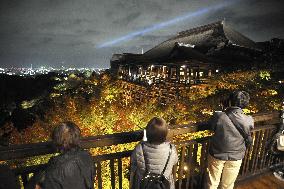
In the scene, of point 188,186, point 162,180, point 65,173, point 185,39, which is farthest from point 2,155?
point 185,39

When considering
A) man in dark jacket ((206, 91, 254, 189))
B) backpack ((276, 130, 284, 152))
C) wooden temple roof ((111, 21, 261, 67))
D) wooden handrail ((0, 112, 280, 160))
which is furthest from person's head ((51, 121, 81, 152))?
wooden temple roof ((111, 21, 261, 67))

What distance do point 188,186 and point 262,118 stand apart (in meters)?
1.81

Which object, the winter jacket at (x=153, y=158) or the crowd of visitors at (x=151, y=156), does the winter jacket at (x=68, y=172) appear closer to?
the crowd of visitors at (x=151, y=156)

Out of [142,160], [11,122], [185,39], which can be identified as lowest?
[11,122]

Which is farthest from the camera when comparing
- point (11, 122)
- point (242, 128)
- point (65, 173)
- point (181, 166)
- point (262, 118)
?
point (11, 122)

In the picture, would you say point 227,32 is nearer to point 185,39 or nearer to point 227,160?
point 185,39

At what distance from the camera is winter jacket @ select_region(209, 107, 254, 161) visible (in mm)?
3268

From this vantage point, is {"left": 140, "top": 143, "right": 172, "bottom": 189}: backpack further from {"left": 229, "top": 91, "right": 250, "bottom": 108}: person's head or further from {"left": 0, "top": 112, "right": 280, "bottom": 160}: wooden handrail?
{"left": 229, "top": 91, "right": 250, "bottom": 108}: person's head

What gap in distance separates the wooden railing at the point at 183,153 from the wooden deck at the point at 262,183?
0.42 feet

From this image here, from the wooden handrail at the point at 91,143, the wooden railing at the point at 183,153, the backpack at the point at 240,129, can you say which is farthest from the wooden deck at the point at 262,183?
the wooden handrail at the point at 91,143

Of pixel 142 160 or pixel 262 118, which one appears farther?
pixel 262 118

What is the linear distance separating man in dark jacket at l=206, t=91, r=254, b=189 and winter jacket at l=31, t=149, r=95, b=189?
189 centimetres

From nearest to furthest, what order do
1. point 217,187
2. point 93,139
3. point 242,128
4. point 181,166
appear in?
point 93,139, point 242,128, point 181,166, point 217,187

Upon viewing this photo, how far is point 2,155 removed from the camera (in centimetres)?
250
